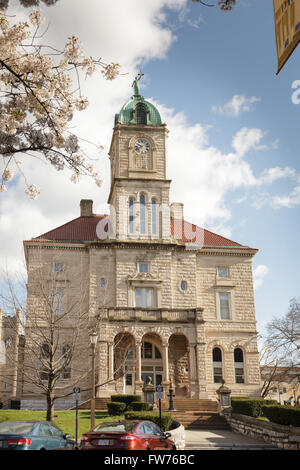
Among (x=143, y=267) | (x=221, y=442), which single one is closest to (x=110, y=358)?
(x=143, y=267)

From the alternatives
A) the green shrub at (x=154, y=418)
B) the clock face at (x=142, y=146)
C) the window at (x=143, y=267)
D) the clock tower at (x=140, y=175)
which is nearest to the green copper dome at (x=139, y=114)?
the clock tower at (x=140, y=175)

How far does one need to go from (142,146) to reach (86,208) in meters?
7.39

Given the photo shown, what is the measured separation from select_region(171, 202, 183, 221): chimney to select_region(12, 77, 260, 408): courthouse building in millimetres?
1364

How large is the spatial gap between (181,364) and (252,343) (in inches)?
231

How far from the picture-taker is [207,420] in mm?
29078

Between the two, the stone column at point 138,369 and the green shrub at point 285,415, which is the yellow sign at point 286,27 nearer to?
the green shrub at point 285,415

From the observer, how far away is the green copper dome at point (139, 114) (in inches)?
1673

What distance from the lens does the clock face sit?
4181cm

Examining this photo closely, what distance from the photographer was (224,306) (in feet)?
131

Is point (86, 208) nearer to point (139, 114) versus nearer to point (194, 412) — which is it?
point (139, 114)

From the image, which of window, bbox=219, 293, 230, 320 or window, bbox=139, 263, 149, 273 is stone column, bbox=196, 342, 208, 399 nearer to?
window, bbox=219, 293, 230, 320

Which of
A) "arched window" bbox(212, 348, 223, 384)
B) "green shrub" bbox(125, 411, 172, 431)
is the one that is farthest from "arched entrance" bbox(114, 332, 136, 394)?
"green shrub" bbox(125, 411, 172, 431)
